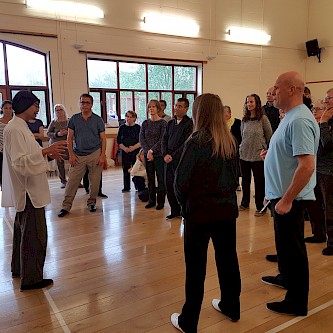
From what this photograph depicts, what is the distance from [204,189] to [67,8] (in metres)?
7.32

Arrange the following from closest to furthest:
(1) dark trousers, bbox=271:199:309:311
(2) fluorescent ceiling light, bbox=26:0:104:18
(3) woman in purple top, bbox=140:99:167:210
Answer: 1. (1) dark trousers, bbox=271:199:309:311
2. (3) woman in purple top, bbox=140:99:167:210
3. (2) fluorescent ceiling light, bbox=26:0:104:18

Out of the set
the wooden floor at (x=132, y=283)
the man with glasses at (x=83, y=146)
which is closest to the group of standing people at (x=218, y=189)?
the wooden floor at (x=132, y=283)

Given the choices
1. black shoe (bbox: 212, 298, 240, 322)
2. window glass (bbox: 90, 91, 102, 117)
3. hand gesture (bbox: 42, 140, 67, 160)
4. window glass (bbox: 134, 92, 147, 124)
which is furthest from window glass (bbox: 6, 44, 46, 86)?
black shoe (bbox: 212, 298, 240, 322)

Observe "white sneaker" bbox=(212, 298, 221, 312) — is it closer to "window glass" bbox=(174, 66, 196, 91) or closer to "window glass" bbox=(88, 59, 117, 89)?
"window glass" bbox=(88, 59, 117, 89)

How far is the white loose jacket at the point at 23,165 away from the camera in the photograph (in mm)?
2256

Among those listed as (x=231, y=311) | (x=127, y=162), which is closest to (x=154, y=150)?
(x=127, y=162)

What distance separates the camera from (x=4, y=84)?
24.2ft

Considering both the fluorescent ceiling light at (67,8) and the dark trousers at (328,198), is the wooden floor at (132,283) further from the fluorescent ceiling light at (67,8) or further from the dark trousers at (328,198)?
the fluorescent ceiling light at (67,8)

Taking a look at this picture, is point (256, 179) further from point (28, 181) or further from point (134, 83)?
point (134, 83)

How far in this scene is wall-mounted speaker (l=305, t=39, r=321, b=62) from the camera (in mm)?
11516

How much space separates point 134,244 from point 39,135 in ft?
12.1

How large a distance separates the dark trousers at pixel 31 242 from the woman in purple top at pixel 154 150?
7.32 ft

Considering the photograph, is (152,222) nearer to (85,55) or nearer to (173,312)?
(173,312)

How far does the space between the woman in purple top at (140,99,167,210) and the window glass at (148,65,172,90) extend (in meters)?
4.98
